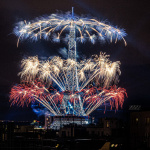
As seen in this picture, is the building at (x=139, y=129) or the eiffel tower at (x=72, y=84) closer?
the building at (x=139, y=129)

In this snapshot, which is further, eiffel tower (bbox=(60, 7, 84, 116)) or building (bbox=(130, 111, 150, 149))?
eiffel tower (bbox=(60, 7, 84, 116))

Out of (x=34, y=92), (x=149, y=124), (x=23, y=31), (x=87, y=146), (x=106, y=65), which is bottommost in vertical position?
(x=87, y=146)

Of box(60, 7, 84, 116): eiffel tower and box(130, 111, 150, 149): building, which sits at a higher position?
box(60, 7, 84, 116): eiffel tower

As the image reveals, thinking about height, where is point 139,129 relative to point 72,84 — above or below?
below

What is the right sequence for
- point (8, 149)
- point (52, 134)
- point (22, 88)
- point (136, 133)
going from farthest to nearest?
point (52, 134), point (22, 88), point (136, 133), point (8, 149)

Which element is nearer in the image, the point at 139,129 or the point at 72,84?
the point at 139,129

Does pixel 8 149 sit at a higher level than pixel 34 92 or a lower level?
lower

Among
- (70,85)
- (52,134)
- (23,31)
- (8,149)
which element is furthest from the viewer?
(52,134)

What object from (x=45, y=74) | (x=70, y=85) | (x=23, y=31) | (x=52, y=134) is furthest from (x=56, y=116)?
(x=23, y=31)

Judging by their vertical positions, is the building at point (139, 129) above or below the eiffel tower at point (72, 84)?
below

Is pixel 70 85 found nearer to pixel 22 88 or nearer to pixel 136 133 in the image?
pixel 22 88

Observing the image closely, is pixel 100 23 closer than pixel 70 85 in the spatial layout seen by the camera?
Yes
